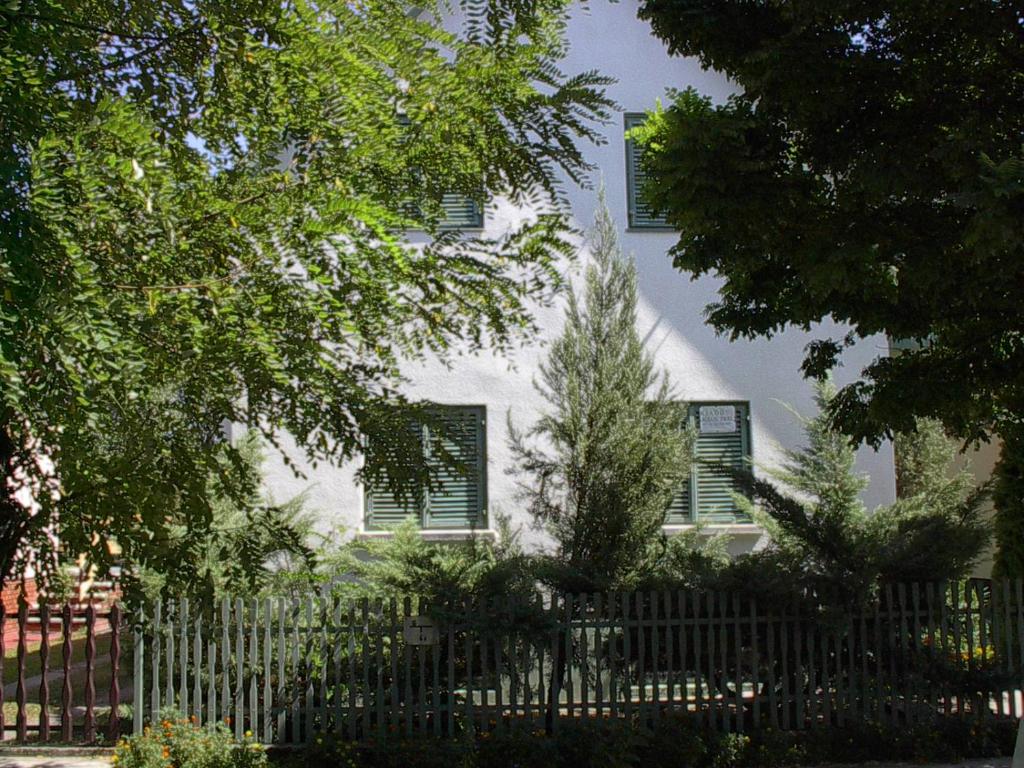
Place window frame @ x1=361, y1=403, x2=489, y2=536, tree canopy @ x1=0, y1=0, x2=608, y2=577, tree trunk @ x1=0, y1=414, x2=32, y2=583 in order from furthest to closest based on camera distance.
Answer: window frame @ x1=361, y1=403, x2=489, y2=536, tree trunk @ x1=0, y1=414, x2=32, y2=583, tree canopy @ x1=0, y1=0, x2=608, y2=577

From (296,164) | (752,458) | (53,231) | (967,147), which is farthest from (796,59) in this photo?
(752,458)

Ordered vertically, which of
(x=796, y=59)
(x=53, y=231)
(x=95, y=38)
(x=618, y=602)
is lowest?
(x=618, y=602)

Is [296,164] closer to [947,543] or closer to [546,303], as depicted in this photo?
[546,303]

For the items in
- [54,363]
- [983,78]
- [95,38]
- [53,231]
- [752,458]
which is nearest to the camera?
[54,363]

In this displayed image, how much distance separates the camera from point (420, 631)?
28.6 feet

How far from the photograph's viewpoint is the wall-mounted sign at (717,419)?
13133 millimetres

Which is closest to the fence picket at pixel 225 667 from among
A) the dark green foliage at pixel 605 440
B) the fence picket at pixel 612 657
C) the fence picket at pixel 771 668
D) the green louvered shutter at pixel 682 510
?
the fence picket at pixel 612 657

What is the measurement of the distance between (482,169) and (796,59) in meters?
2.67

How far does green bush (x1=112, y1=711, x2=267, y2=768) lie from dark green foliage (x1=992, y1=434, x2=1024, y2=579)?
824 cm

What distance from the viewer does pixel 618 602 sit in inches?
378

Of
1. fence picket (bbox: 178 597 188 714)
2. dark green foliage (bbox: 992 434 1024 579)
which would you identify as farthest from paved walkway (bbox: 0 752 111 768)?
dark green foliage (bbox: 992 434 1024 579)

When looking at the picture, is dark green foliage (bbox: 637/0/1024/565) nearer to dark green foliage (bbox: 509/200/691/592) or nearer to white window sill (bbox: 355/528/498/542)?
dark green foliage (bbox: 509/200/691/592)

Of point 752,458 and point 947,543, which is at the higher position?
point 752,458

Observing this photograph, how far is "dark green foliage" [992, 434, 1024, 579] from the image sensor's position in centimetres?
1090
